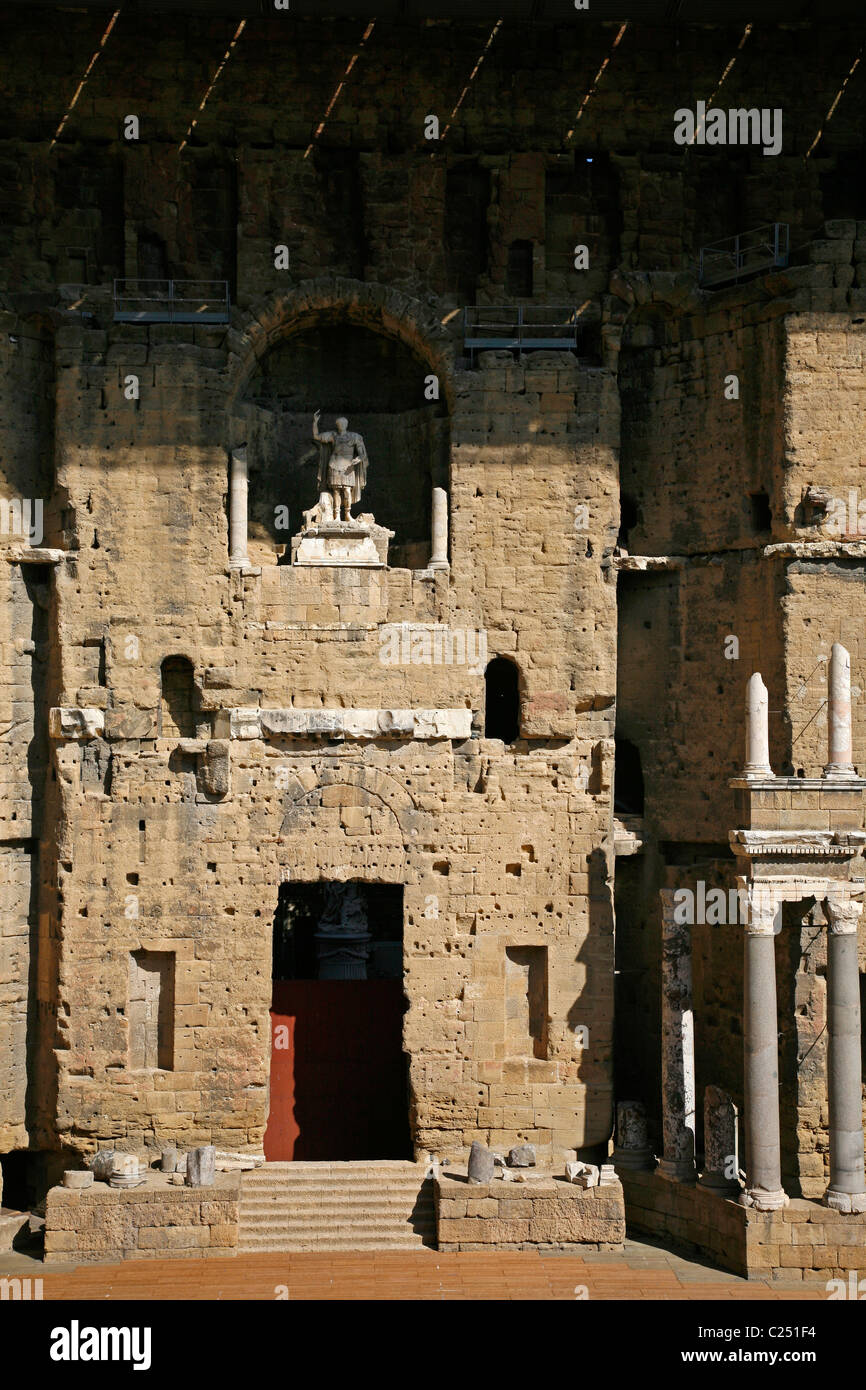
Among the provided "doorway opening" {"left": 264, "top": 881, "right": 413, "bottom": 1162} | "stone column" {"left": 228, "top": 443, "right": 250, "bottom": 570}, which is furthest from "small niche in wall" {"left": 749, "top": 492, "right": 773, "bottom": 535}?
"doorway opening" {"left": 264, "top": 881, "right": 413, "bottom": 1162}

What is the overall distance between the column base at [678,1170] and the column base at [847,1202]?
1.99 m

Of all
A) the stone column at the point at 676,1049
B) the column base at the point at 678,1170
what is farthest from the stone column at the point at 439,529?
the column base at the point at 678,1170

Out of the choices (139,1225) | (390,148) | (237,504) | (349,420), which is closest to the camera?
(139,1225)

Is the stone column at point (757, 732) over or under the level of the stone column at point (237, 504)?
under

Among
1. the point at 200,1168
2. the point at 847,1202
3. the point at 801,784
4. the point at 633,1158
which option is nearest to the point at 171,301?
the point at 801,784

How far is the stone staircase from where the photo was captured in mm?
19797

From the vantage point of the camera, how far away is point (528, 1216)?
19.8 metres

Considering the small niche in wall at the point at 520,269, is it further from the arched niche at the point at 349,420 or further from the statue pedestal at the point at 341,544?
the statue pedestal at the point at 341,544

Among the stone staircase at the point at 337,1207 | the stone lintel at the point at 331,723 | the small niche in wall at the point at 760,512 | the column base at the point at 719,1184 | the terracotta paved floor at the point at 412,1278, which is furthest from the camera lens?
the small niche in wall at the point at 760,512

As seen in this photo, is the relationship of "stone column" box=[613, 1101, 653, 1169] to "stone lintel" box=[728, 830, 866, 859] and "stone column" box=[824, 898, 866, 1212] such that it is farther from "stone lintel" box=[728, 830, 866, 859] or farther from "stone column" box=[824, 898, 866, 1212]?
"stone lintel" box=[728, 830, 866, 859]

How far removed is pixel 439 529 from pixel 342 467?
1584 mm

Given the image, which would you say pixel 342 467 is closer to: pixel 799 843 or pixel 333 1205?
pixel 799 843

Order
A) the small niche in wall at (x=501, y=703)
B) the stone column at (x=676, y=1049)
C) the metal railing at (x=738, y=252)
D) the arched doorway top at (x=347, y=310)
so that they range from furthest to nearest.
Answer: the small niche in wall at (x=501, y=703) → the metal railing at (x=738, y=252) → the arched doorway top at (x=347, y=310) → the stone column at (x=676, y=1049)

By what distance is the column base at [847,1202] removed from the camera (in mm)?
18812
